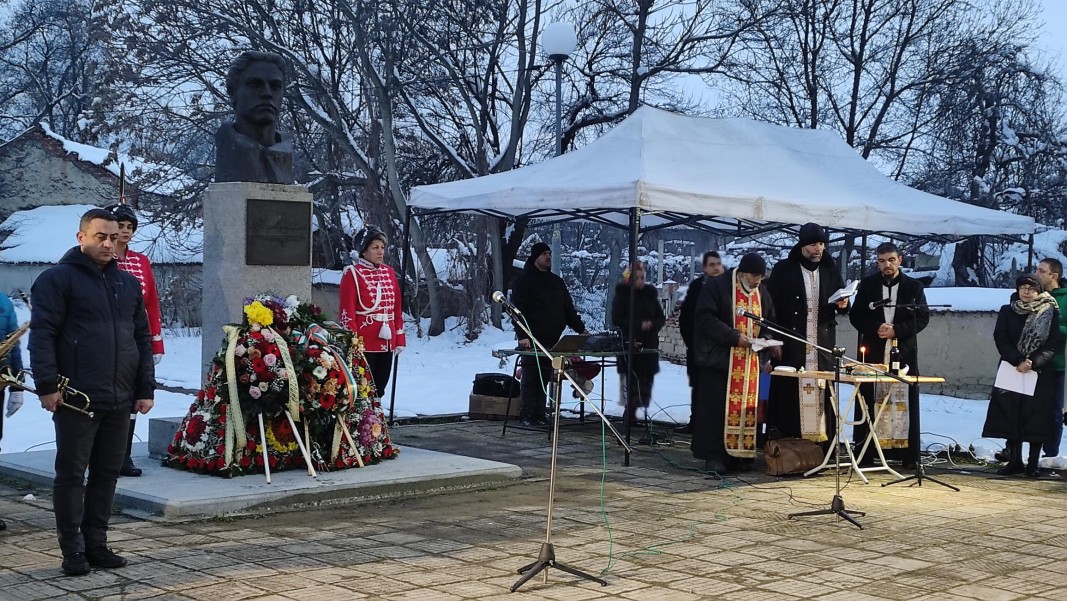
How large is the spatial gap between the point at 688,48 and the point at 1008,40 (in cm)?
656

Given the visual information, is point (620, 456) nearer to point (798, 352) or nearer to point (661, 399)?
point (798, 352)

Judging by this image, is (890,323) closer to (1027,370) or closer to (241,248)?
(1027,370)

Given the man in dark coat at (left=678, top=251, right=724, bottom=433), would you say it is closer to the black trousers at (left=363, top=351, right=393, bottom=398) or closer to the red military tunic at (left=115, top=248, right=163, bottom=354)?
the black trousers at (left=363, top=351, right=393, bottom=398)

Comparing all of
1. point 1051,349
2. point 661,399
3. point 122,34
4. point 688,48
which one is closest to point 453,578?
point 1051,349

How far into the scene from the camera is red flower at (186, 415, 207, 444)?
305 inches

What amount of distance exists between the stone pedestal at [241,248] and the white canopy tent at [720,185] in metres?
2.31

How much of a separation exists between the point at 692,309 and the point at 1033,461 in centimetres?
342

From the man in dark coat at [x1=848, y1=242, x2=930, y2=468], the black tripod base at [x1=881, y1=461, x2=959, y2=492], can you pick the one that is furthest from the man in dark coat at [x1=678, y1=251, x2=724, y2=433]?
the black tripod base at [x1=881, y1=461, x2=959, y2=492]

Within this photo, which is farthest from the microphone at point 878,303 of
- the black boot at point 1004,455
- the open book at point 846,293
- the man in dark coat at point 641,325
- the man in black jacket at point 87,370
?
the man in black jacket at point 87,370

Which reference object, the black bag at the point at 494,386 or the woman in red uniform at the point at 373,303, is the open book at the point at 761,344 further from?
the black bag at the point at 494,386

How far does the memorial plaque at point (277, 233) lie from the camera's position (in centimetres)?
868

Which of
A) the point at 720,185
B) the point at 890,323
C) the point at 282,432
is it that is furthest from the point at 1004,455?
the point at 282,432

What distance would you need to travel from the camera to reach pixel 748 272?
9.04m

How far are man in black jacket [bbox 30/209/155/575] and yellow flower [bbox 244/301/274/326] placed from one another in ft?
7.13
